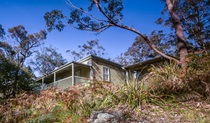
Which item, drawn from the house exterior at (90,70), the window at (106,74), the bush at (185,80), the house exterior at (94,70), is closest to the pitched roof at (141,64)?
the house exterior at (94,70)

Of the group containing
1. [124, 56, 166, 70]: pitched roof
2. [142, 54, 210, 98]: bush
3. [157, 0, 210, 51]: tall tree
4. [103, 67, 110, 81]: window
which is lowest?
[142, 54, 210, 98]: bush

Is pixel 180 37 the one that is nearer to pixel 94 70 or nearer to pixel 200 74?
pixel 200 74

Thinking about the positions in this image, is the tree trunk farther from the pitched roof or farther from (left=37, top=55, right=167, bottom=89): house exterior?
(left=37, top=55, right=167, bottom=89): house exterior

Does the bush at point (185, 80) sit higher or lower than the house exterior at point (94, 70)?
lower

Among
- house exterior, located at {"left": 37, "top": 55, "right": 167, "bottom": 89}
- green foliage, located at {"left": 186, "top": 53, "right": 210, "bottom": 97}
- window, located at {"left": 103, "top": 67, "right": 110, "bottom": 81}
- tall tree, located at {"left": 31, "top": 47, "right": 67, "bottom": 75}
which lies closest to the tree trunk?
green foliage, located at {"left": 186, "top": 53, "right": 210, "bottom": 97}

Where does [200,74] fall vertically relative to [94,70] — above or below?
below

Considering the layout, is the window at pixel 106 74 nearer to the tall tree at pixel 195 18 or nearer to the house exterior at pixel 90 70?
the house exterior at pixel 90 70

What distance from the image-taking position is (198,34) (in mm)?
17734

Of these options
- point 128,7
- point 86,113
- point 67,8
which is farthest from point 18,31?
point 86,113

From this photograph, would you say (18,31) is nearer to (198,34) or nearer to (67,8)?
(67,8)

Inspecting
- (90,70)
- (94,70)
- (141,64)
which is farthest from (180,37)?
(90,70)

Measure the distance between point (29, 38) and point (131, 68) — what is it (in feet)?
64.9

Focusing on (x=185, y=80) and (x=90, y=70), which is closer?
(x=185, y=80)

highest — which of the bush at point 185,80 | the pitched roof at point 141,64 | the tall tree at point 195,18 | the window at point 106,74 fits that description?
the tall tree at point 195,18
